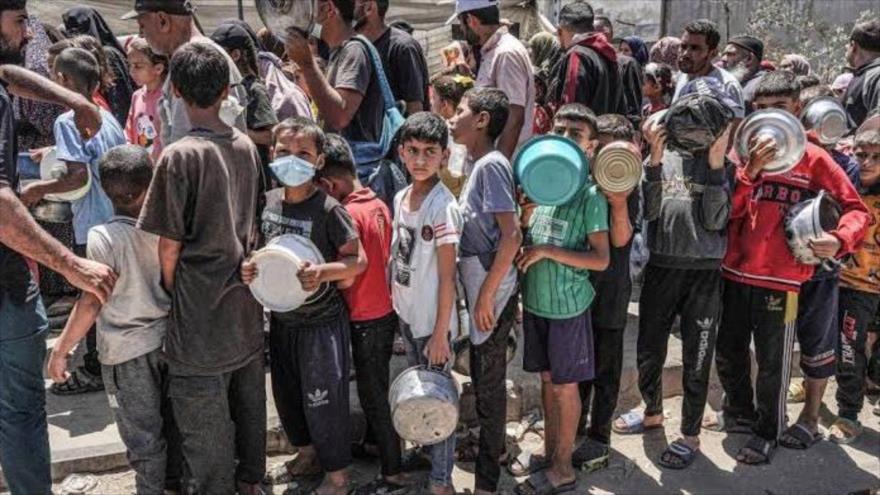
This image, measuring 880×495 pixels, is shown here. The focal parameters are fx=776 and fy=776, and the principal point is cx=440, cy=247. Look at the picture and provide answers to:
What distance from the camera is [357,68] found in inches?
153

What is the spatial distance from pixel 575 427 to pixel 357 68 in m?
2.08

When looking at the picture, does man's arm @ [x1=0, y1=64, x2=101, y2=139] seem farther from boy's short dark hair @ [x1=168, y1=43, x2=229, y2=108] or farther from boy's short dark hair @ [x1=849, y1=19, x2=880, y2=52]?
boy's short dark hair @ [x1=849, y1=19, x2=880, y2=52]

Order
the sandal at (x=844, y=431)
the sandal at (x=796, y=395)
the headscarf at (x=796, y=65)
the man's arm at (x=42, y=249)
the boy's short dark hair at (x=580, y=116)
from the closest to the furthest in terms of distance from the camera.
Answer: the man's arm at (x=42, y=249), the boy's short dark hair at (x=580, y=116), the sandal at (x=844, y=431), the sandal at (x=796, y=395), the headscarf at (x=796, y=65)

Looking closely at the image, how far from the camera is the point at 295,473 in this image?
3.88 m

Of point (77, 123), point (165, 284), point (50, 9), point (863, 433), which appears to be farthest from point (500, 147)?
point (50, 9)

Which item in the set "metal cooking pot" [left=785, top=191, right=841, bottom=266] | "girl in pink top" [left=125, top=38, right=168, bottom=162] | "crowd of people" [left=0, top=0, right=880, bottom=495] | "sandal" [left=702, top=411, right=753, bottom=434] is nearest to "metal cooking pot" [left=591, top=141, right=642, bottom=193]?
"crowd of people" [left=0, top=0, right=880, bottom=495]

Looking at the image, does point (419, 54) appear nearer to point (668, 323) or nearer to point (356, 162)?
point (356, 162)

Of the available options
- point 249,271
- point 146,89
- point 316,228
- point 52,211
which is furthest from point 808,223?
point 52,211

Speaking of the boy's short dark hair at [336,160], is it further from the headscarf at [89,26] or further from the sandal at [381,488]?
the headscarf at [89,26]

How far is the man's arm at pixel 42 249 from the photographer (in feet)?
9.43

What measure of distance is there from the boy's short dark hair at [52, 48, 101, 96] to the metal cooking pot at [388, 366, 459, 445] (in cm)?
238

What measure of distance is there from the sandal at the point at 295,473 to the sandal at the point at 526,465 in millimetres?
973

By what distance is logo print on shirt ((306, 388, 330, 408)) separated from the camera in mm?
3494

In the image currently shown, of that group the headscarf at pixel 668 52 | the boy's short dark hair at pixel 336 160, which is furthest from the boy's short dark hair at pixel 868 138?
the headscarf at pixel 668 52
